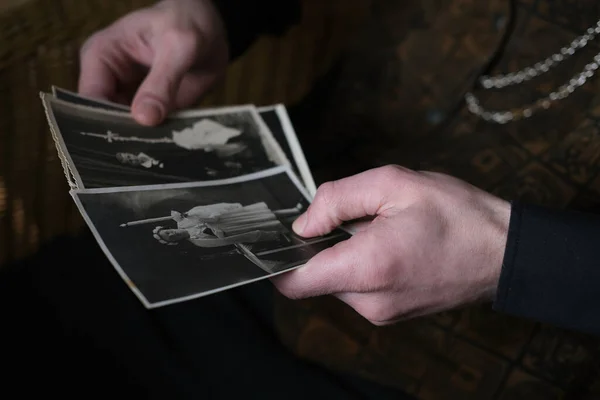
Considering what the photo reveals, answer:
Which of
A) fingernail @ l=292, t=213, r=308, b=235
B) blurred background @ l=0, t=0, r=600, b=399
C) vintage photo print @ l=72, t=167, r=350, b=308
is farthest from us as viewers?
blurred background @ l=0, t=0, r=600, b=399

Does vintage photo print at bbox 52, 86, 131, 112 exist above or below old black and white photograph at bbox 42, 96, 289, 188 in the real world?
above

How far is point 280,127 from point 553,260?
1.29 feet

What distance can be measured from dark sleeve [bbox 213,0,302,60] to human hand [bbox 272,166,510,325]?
39 cm

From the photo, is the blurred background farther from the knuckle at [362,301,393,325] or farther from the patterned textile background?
the knuckle at [362,301,393,325]

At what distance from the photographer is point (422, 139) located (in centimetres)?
84

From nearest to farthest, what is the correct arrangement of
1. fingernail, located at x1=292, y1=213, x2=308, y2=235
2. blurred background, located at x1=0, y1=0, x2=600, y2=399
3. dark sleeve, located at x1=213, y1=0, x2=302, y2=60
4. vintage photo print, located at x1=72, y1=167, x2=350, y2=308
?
vintage photo print, located at x1=72, y1=167, x2=350, y2=308, fingernail, located at x1=292, y1=213, x2=308, y2=235, blurred background, located at x1=0, y1=0, x2=600, y2=399, dark sleeve, located at x1=213, y1=0, x2=302, y2=60

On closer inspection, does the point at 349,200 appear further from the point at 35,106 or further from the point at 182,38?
the point at 35,106

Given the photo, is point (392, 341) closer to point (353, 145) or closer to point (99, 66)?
point (353, 145)

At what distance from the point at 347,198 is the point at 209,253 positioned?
0.44 ft

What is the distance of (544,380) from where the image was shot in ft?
2.18

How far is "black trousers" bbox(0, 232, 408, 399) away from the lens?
69cm

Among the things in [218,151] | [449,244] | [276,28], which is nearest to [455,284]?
[449,244]

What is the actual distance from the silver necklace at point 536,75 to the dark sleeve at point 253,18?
0.32 metres

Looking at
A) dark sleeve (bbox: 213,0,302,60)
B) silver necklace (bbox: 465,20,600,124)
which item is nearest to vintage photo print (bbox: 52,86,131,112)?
dark sleeve (bbox: 213,0,302,60)
